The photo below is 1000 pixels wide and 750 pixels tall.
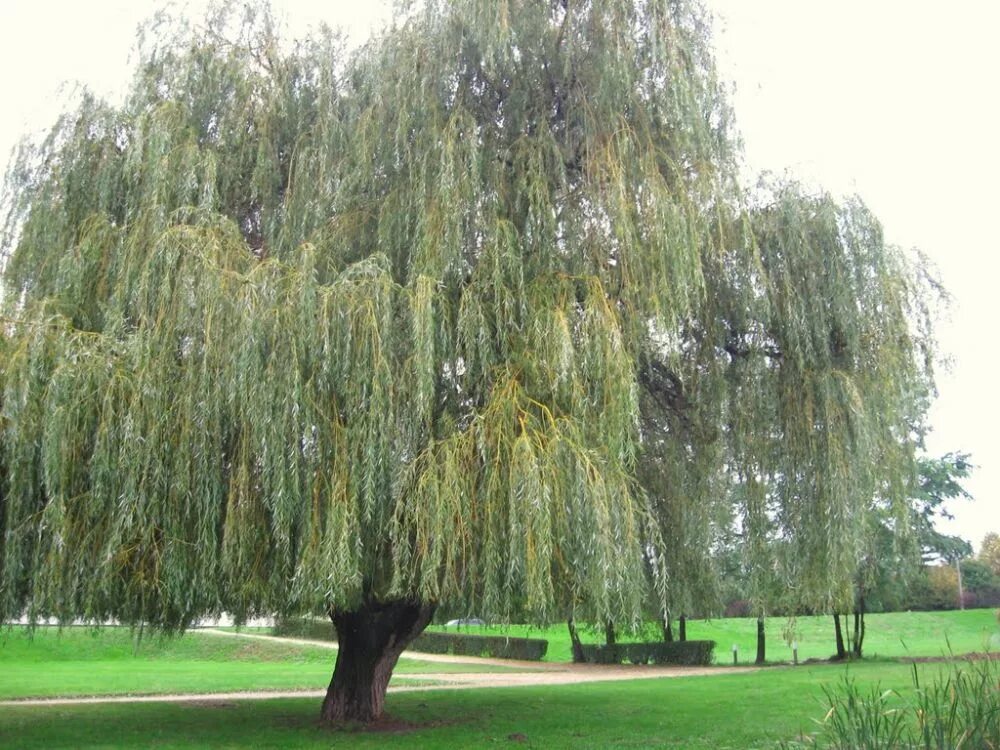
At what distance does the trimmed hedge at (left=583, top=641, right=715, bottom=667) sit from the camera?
28938 mm

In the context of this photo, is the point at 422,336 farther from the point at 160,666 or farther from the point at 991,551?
the point at 991,551

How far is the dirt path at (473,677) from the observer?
17.1 m

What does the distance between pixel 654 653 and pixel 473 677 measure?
8.41 meters

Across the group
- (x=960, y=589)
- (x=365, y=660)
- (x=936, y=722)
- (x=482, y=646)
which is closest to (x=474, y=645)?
(x=482, y=646)

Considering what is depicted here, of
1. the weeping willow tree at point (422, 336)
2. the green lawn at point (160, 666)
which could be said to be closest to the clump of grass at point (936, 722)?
the weeping willow tree at point (422, 336)

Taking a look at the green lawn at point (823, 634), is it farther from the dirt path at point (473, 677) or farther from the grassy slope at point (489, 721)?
the grassy slope at point (489, 721)

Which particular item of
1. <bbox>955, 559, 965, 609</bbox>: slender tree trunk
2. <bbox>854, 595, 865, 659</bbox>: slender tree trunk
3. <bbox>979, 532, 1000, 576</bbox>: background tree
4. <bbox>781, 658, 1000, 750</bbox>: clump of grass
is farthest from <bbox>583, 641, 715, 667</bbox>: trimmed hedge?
<bbox>781, 658, 1000, 750</bbox>: clump of grass

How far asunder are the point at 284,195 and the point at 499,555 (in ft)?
16.5

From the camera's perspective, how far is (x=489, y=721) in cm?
1291

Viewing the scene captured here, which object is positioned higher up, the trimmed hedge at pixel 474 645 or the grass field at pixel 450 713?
the grass field at pixel 450 713

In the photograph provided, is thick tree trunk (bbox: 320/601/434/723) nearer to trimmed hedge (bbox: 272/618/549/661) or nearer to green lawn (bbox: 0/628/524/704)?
green lawn (bbox: 0/628/524/704)

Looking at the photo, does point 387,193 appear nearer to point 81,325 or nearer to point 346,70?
point 346,70

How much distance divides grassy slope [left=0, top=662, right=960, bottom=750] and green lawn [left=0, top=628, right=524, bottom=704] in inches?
60.7

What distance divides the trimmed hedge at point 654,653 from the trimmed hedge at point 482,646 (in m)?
1.98
